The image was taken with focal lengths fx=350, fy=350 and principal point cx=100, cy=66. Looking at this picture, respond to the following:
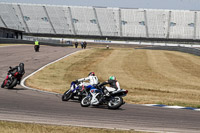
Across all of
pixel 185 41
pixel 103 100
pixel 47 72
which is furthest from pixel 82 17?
pixel 103 100

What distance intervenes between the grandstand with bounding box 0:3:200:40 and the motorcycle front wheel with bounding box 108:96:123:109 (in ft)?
284

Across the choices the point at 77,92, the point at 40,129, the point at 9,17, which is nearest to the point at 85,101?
the point at 77,92

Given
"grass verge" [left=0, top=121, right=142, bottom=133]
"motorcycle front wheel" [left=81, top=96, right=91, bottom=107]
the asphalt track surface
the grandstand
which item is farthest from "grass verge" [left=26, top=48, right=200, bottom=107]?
the grandstand

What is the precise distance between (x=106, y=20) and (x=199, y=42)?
91.2 feet

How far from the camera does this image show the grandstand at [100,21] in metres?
99.3

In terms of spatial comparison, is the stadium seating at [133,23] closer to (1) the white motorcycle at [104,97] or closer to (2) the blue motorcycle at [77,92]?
(2) the blue motorcycle at [77,92]

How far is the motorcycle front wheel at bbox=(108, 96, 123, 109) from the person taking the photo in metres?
12.6

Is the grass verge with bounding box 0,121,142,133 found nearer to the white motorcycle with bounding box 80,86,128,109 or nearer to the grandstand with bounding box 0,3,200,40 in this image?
the white motorcycle with bounding box 80,86,128,109

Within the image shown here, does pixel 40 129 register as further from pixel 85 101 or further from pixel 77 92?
pixel 77 92

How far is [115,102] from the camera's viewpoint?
12766mm

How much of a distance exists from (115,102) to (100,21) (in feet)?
305

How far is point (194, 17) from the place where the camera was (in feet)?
339

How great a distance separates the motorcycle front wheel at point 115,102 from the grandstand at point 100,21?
86.7 meters

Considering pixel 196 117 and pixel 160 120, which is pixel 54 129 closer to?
pixel 160 120
